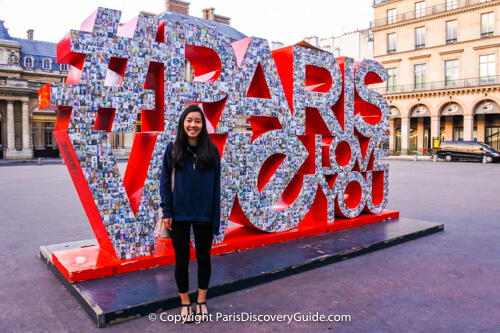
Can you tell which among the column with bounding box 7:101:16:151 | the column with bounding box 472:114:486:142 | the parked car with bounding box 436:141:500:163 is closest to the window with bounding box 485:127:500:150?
the column with bounding box 472:114:486:142

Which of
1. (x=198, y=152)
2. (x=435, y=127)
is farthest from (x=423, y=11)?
(x=198, y=152)

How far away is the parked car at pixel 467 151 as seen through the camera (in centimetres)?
2719

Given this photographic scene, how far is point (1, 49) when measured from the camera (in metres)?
42.0

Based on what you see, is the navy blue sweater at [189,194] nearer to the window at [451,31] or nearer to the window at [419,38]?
the window at [451,31]

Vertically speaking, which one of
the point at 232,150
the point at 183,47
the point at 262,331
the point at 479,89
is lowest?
the point at 262,331

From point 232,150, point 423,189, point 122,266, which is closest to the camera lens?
point 122,266

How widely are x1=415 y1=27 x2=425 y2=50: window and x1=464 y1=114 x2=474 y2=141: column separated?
8.24m

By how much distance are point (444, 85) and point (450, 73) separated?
121cm

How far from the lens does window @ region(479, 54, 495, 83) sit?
33.7m

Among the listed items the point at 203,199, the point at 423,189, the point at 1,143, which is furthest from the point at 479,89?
the point at 1,143

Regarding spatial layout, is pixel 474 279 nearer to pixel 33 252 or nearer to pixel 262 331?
pixel 262 331

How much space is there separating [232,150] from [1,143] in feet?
141

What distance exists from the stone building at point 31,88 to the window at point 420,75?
16861 millimetres

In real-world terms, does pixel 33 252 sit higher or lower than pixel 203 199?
lower
